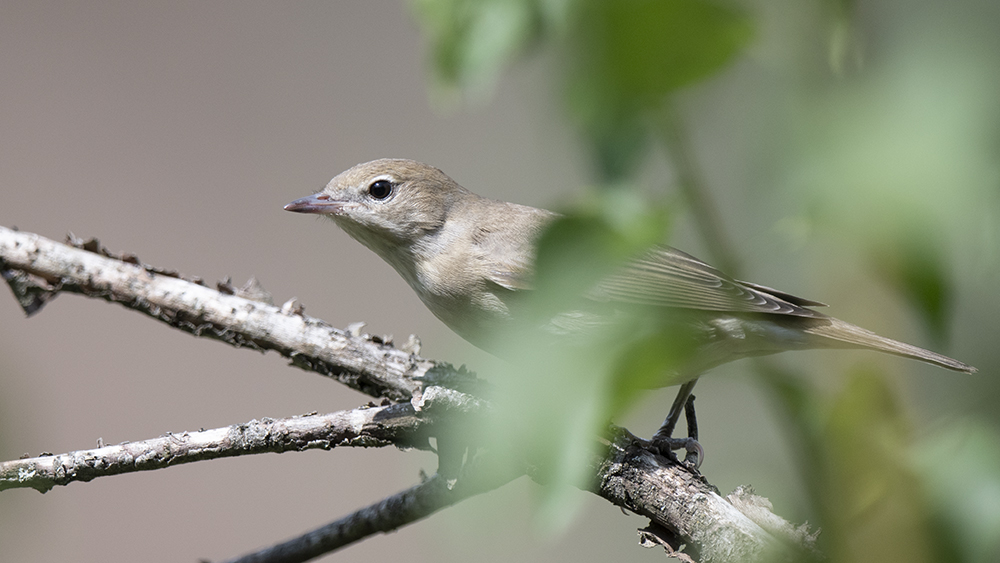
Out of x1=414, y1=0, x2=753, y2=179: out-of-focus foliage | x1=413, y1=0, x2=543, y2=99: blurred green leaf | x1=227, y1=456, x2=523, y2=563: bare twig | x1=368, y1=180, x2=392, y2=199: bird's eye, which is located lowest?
x1=227, y1=456, x2=523, y2=563: bare twig

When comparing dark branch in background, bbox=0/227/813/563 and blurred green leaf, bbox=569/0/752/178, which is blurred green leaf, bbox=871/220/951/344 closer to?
blurred green leaf, bbox=569/0/752/178

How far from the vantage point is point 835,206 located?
0.39m

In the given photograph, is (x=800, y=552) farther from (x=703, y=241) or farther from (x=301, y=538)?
(x=301, y=538)

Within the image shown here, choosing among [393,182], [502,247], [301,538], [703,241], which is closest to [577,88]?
[703,241]

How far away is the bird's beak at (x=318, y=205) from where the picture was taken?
2812 millimetres

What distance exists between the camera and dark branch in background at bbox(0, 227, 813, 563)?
1704mm

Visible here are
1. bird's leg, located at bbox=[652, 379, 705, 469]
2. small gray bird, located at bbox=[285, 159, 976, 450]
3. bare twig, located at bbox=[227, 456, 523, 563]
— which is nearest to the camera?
bare twig, located at bbox=[227, 456, 523, 563]

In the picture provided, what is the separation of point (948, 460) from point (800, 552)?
11 cm

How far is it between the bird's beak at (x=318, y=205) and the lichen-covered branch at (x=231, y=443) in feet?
3.38

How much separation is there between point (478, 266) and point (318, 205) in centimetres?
68

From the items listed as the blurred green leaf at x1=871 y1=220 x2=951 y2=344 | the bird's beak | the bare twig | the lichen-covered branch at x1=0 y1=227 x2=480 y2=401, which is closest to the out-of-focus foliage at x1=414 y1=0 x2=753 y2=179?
the blurred green leaf at x1=871 y1=220 x2=951 y2=344

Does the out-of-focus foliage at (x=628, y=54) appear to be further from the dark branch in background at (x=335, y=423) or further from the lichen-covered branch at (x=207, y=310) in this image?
the lichen-covered branch at (x=207, y=310)

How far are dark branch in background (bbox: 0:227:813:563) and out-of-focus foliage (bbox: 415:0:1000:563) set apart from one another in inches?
15.4

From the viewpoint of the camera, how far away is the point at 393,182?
2998 mm
